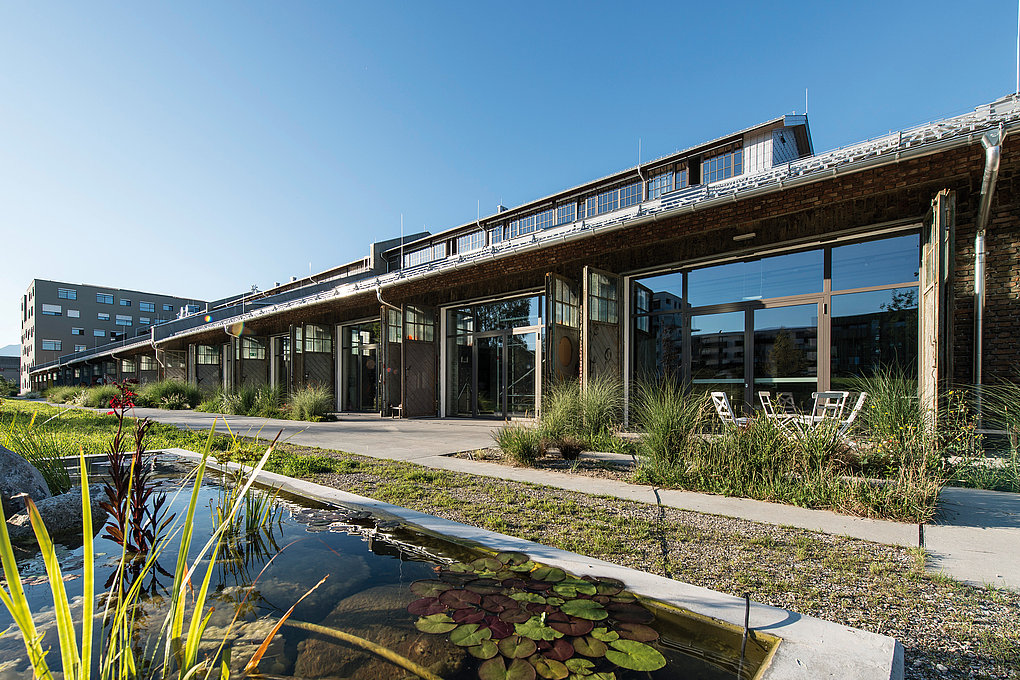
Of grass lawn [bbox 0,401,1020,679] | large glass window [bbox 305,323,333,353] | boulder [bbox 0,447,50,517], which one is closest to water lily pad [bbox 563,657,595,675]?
grass lawn [bbox 0,401,1020,679]

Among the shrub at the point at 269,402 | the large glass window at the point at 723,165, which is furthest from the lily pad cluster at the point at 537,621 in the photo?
the large glass window at the point at 723,165

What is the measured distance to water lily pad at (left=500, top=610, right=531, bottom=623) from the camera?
1.70 meters

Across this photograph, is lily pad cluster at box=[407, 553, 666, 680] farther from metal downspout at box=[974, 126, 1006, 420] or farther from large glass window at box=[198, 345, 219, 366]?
large glass window at box=[198, 345, 219, 366]

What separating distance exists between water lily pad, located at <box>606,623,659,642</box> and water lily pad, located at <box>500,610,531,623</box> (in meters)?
0.33

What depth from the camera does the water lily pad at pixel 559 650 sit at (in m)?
1.50

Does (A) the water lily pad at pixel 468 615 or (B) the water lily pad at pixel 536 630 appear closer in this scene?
(B) the water lily pad at pixel 536 630

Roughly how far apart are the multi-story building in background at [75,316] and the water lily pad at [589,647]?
61.6 m

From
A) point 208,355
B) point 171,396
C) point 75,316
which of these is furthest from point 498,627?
point 75,316

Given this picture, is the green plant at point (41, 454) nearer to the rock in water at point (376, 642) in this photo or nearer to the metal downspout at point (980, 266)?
the rock in water at point (376, 642)

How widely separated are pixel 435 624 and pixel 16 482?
10.3ft

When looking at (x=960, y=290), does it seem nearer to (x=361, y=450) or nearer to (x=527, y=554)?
(x=527, y=554)

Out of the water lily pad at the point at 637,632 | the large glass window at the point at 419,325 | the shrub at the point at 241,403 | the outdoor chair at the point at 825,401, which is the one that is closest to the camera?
the water lily pad at the point at 637,632

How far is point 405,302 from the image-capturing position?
13.0m

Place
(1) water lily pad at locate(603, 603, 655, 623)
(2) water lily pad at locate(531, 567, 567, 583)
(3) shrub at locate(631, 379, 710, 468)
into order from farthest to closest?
(3) shrub at locate(631, 379, 710, 468)
(2) water lily pad at locate(531, 567, 567, 583)
(1) water lily pad at locate(603, 603, 655, 623)
